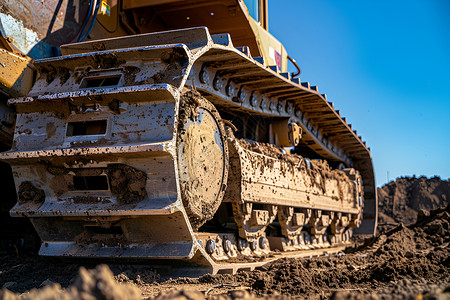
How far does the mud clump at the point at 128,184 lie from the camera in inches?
138

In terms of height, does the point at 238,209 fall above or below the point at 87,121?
below

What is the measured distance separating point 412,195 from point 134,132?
19.4 metres

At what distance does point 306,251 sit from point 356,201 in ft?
10.1

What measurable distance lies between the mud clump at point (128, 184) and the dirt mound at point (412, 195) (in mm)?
17157

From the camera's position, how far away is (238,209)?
4785mm

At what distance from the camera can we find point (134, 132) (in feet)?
11.6

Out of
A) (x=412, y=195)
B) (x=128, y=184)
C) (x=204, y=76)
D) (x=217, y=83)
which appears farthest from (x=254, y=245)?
(x=412, y=195)

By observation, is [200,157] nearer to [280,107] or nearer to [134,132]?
[134,132]

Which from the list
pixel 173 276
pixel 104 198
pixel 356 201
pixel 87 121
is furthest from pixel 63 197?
pixel 356 201

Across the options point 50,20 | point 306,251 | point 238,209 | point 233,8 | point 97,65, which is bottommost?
point 306,251

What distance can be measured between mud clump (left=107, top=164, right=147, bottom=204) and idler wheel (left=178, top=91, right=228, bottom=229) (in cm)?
31

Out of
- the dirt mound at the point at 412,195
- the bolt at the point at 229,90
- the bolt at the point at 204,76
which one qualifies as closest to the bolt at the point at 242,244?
the bolt at the point at 229,90

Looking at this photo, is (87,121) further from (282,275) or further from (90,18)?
(282,275)

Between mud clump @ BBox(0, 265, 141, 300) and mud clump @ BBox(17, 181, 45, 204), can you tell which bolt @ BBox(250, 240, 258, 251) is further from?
mud clump @ BBox(0, 265, 141, 300)
